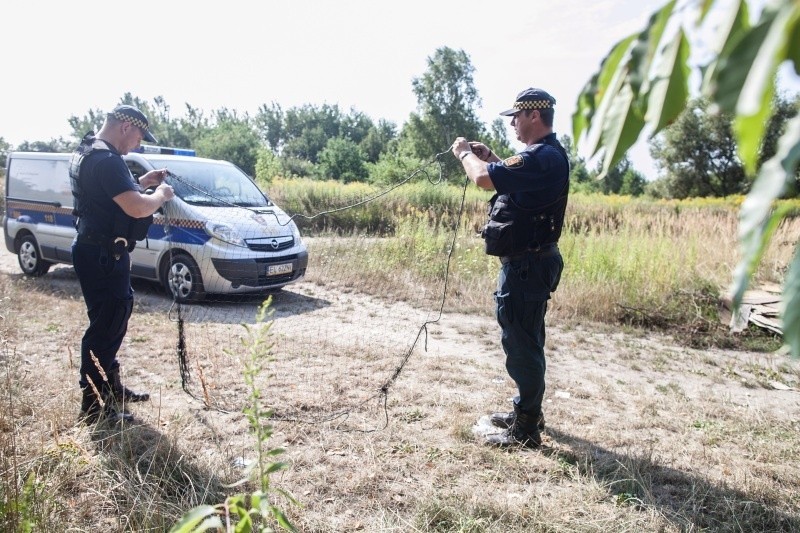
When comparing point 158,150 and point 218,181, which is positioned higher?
point 158,150

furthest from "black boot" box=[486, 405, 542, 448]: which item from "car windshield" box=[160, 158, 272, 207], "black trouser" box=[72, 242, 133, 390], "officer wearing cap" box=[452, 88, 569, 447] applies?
"car windshield" box=[160, 158, 272, 207]

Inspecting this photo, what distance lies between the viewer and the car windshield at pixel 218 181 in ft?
22.8

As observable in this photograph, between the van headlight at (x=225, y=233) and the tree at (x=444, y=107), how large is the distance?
115ft

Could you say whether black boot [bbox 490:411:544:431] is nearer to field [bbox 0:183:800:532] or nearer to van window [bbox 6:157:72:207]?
field [bbox 0:183:800:532]

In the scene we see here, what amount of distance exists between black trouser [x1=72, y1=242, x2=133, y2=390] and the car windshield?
343cm

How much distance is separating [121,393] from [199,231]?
304 centimetres

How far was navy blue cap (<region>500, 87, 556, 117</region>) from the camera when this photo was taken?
3.07m

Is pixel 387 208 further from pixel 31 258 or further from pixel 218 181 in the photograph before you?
pixel 31 258

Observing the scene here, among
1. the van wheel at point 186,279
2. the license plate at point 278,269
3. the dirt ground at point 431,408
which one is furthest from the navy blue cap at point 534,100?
the van wheel at point 186,279

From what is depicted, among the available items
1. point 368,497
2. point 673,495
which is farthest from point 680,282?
point 368,497

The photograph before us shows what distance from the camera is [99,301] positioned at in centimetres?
344

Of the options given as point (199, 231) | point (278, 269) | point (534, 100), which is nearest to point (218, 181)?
point (199, 231)

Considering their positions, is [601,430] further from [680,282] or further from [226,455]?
[680,282]

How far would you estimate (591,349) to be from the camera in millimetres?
5469
